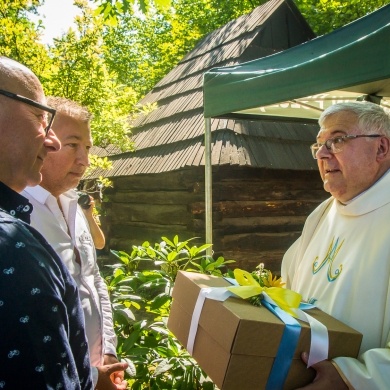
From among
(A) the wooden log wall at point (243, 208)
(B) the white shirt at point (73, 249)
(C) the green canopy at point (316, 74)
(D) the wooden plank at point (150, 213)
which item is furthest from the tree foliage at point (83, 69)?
(B) the white shirt at point (73, 249)

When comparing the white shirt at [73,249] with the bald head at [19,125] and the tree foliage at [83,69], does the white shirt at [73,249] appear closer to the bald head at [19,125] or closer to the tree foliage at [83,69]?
the bald head at [19,125]

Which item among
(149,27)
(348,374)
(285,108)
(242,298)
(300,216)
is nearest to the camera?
(348,374)

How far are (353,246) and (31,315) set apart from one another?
141 cm

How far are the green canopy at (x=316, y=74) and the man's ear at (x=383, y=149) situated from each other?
0.48 metres

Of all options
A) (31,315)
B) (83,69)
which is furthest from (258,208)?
(31,315)

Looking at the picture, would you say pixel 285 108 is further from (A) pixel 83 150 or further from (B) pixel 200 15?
(B) pixel 200 15

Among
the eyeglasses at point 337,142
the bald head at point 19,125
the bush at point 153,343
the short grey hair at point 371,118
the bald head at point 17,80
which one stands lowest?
the bush at point 153,343

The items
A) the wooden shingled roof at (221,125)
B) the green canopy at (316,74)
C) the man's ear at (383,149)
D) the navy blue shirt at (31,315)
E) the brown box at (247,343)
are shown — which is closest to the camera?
the navy blue shirt at (31,315)

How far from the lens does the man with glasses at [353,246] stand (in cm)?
151

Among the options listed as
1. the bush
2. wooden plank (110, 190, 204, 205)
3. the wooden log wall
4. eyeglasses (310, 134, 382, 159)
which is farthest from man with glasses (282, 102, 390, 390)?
wooden plank (110, 190, 204, 205)

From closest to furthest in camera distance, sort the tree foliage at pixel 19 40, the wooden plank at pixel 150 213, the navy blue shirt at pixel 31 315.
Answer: the navy blue shirt at pixel 31 315, the tree foliage at pixel 19 40, the wooden plank at pixel 150 213

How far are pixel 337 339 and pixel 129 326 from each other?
131 centimetres

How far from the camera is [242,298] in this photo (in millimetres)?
1587

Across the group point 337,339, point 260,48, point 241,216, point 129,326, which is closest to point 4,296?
point 337,339
